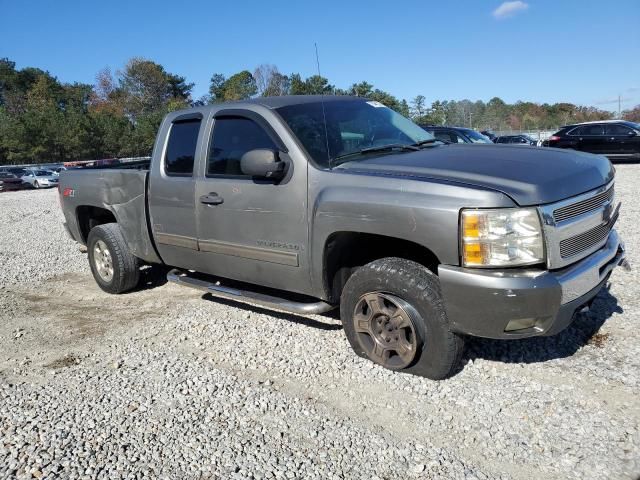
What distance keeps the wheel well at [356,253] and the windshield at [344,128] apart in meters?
0.57

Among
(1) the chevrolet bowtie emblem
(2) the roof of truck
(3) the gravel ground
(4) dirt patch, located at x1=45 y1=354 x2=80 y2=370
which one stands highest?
(2) the roof of truck

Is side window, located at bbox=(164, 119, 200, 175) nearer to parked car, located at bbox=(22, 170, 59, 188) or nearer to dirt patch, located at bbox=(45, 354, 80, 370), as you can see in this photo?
dirt patch, located at bbox=(45, 354, 80, 370)

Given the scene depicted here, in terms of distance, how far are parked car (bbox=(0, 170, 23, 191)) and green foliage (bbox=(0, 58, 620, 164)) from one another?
12192mm

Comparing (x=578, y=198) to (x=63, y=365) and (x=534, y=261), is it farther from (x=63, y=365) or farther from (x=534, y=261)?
(x=63, y=365)

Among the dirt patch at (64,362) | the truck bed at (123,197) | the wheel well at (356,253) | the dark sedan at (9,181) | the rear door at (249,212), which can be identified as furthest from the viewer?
the dark sedan at (9,181)

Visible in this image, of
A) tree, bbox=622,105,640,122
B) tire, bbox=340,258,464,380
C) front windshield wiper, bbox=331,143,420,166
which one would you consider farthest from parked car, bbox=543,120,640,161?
tree, bbox=622,105,640,122

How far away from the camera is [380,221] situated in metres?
3.24

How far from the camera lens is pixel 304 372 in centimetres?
370

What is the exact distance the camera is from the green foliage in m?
47.4

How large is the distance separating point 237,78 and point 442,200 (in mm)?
84486

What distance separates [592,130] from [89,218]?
666 inches

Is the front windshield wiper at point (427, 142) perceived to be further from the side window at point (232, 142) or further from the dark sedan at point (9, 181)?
the dark sedan at point (9, 181)

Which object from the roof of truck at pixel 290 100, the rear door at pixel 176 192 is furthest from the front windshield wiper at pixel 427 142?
the rear door at pixel 176 192

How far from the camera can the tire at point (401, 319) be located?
3.22 metres
